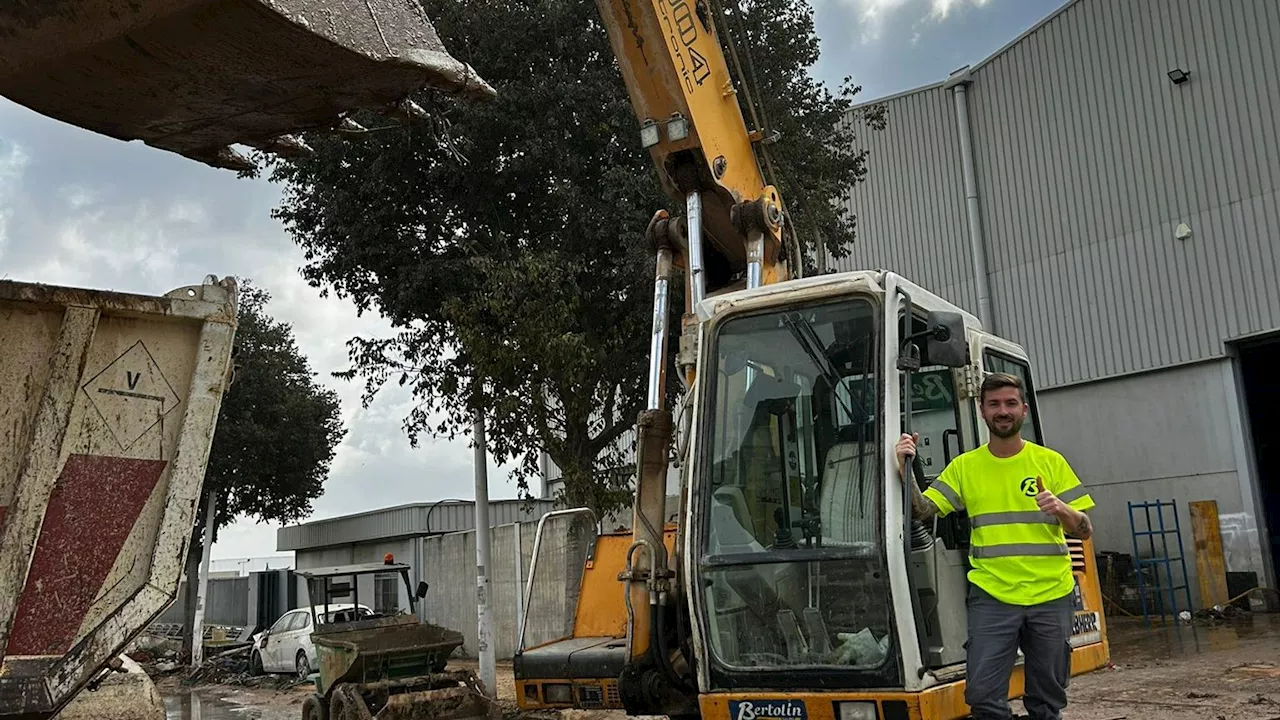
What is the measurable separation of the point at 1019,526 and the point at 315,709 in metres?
8.75

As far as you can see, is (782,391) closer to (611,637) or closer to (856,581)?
(856,581)

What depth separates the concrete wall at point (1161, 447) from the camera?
59.7 ft

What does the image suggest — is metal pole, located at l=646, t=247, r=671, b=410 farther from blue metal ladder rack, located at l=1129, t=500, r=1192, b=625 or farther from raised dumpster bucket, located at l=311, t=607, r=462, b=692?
blue metal ladder rack, located at l=1129, t=500, r=1192, b=625

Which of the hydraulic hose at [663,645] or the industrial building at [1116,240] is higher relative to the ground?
the industrial building at [1116,240]

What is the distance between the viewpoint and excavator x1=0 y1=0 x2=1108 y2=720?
3684 mm

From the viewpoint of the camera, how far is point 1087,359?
808 inches

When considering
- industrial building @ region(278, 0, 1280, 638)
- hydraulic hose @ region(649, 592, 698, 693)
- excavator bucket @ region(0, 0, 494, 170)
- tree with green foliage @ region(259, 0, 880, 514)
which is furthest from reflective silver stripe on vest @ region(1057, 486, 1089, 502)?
industrial building @ region(278, 0, 1280, 638)

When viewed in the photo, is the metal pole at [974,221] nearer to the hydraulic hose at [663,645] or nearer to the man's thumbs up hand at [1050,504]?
the hydraulic hose at [663,645]

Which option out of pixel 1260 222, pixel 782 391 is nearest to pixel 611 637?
pixel 782 391

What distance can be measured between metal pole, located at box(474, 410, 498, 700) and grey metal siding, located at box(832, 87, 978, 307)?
11785mm

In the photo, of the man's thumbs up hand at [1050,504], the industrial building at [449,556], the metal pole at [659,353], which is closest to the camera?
the man's thumbs up hand at [1050,504]

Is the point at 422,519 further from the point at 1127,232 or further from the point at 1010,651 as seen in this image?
the point at 1010,651

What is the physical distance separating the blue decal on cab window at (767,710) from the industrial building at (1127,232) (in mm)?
14640

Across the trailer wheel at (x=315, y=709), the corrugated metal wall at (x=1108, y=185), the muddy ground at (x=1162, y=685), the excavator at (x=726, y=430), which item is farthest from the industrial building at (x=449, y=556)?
the corrugated metal wall at (x=1108, y=185)
